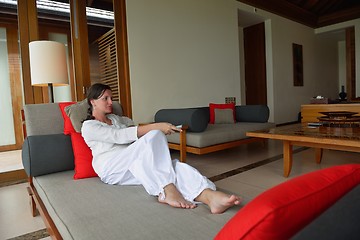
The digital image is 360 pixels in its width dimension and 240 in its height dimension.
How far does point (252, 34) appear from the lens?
644 cm

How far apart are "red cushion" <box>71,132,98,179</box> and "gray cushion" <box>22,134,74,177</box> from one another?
8 centimetres

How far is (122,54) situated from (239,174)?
7.88 feet

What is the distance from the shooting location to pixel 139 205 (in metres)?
1.18

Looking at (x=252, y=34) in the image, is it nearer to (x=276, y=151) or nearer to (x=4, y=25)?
(x=276, y=151)

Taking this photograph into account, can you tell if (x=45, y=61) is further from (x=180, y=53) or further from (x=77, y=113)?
(x=180, y=53)

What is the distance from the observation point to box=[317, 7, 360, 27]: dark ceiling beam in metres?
6.65

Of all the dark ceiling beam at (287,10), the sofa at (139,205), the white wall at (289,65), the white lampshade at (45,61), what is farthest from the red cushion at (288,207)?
the dark ceiling beam at (287,10)

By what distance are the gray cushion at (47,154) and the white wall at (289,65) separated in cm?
484

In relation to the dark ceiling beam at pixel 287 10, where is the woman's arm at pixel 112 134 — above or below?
below

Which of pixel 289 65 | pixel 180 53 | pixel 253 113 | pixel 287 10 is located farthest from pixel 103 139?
pixel 287 10

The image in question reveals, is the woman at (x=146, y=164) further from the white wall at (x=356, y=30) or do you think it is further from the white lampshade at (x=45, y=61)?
the white wall at (x=356, y=30)

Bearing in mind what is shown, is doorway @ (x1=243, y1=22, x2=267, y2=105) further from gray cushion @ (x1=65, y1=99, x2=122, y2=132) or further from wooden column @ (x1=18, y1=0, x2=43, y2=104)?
gray cushion @ (x1=65, y1=99, x2=122, y2=132)

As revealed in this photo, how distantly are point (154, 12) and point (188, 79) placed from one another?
121cm

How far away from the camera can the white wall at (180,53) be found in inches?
153
